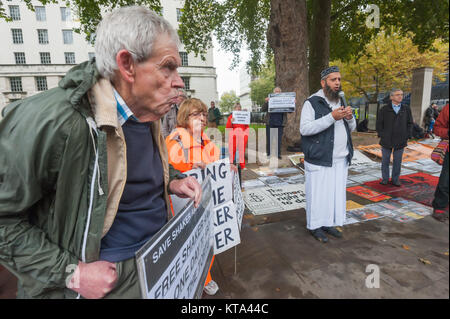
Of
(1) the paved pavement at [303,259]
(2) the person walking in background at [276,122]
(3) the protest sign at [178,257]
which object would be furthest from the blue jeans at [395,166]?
(3) the protest sign at [178,257]

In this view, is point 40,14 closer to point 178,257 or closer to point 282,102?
point 282,102

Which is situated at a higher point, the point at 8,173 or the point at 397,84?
the point at 397,84

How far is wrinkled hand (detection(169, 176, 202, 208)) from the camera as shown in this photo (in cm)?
152

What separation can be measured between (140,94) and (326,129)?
105 inches

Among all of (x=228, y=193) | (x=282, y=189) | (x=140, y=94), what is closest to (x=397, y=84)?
(x=282, y=189)

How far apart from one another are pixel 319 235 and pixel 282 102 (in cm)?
521

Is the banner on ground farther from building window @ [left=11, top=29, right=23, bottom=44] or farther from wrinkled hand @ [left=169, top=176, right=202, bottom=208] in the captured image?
building window @ [left=11, top=29, right=23, bottom=44]

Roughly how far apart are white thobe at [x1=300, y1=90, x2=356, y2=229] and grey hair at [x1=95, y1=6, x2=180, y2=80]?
2551mm

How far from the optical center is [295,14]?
26.7 ft

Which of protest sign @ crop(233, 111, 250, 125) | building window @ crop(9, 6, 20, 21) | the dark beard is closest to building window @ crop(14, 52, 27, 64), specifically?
building window @ crop(9, 6, 20, 21)

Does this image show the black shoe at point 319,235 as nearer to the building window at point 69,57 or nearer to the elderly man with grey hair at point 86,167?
the elderly man with grey hair at point 86,167

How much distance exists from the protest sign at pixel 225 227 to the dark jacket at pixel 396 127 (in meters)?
5.01

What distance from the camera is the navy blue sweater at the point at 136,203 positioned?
3.96ft
